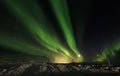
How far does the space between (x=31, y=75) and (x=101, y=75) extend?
212ft

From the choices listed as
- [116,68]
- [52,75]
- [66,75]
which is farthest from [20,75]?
A: [116,68]

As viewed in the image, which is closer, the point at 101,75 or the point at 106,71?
the point at 101,75

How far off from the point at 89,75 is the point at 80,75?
8899mm

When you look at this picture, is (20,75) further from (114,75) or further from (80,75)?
(114,75)

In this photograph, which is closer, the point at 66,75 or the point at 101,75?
the point at 101,75

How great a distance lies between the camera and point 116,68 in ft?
652

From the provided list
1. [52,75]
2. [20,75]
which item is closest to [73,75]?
[52,75]

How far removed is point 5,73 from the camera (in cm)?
19900

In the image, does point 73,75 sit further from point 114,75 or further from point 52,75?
point 114,75

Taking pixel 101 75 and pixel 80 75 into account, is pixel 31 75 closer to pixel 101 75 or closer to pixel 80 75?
pixel 80 75

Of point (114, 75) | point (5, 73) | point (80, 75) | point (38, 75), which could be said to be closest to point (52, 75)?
point (38, 75)

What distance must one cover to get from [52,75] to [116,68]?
6074 centimetres

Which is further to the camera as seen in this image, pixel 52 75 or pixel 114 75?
pixel 52 75

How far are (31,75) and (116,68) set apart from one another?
3162 inches
